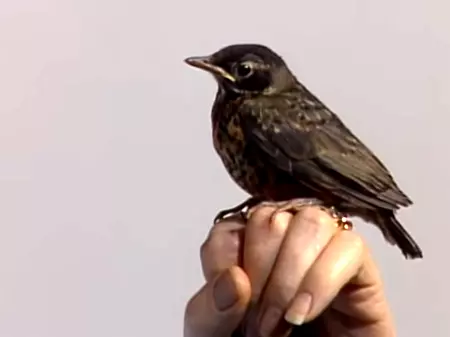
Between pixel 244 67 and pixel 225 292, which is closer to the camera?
pixel 225 292

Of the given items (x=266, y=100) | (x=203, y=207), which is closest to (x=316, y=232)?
(x=266, y=100)

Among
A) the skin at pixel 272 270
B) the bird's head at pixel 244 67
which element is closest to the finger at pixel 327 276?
the skin at pixel 272 270

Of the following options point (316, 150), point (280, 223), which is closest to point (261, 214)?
point (280, 223)

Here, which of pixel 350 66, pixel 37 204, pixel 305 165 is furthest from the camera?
pixel 350 66

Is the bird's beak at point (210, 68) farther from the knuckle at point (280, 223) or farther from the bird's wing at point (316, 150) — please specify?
the knuckle at point (280, 223)

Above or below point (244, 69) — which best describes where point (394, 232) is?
below

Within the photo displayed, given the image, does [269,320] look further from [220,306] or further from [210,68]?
[210,68]

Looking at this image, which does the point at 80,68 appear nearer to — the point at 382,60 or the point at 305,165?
the point at 382,60
